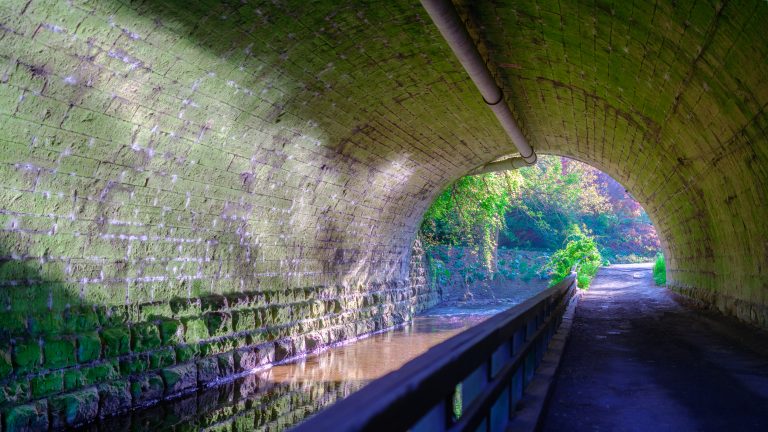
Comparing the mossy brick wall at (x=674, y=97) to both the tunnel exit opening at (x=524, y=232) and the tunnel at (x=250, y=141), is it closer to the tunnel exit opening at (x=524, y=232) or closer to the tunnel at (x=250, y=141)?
the tunnel at (x=250, y=141)

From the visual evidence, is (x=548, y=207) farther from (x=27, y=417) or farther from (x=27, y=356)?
(x=27, y=417)

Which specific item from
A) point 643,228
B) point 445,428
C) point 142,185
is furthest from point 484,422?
point 643,228

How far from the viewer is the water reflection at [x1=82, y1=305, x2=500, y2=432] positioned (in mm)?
6469

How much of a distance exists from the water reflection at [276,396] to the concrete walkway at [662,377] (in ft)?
9.25

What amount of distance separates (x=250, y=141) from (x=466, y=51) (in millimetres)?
2833

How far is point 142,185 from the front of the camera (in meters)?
6.83

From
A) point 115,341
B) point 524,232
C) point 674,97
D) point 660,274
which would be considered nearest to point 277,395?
point 115,341

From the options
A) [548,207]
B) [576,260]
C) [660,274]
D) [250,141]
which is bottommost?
[660,274]

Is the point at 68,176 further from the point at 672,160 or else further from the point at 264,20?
the point at 672,160

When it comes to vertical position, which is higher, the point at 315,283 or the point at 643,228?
the point at 643,228

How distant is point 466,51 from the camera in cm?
742

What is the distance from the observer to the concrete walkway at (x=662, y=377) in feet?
14.4

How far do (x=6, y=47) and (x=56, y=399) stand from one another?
3055 millimetres

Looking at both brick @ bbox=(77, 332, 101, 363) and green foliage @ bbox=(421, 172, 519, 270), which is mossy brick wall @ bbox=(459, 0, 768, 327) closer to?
brick @ bbox=(77, 332, 101, 363)
